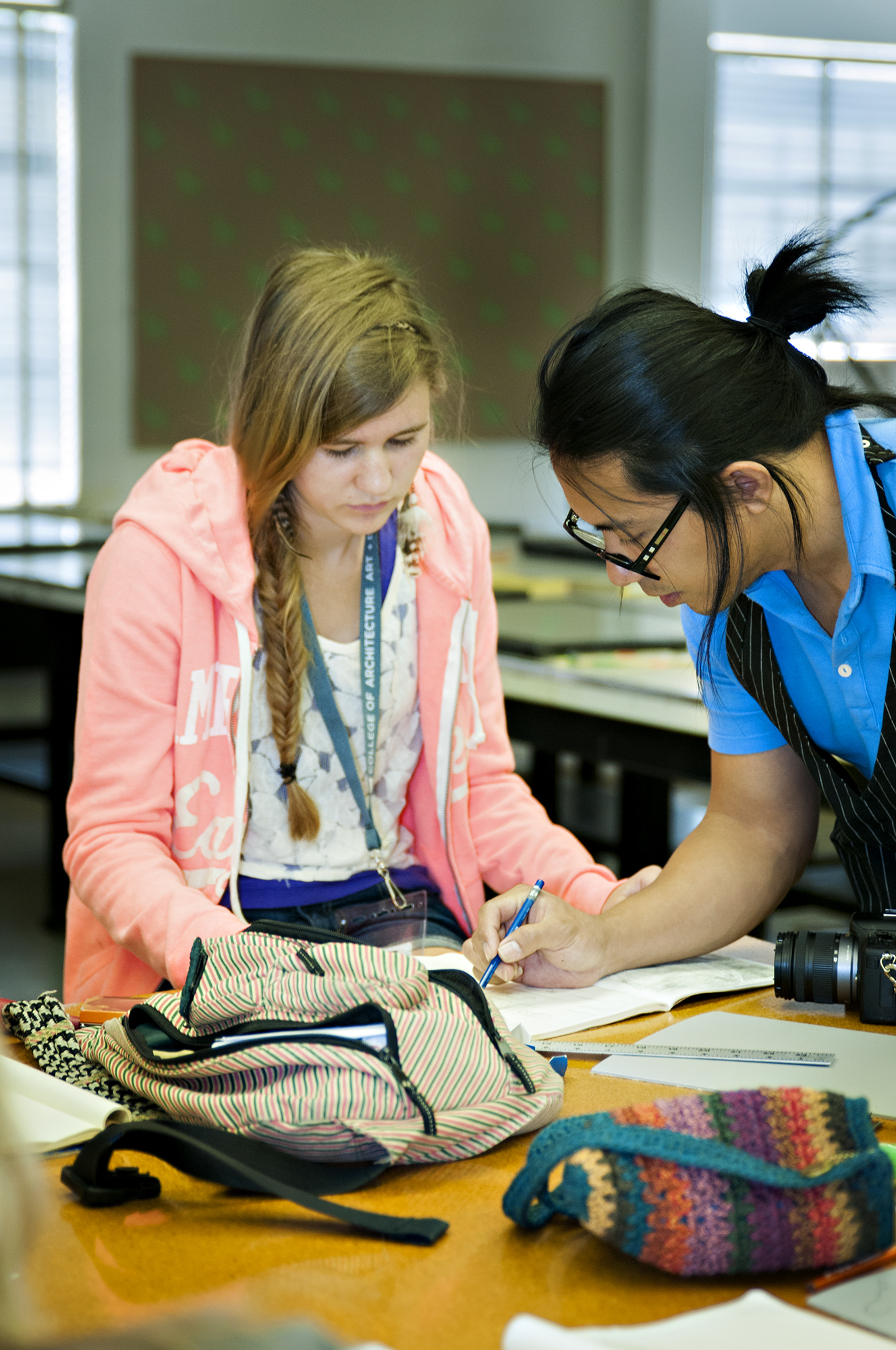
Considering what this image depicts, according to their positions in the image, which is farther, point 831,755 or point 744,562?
point 831,755

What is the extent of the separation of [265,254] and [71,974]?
4.76 m

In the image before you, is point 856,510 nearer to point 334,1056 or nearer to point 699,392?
point 699,392

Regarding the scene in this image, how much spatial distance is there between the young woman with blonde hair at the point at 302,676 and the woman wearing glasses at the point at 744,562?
0.15 metres

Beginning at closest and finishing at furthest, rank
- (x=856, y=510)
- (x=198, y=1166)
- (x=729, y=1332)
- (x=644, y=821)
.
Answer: (x=729, y=1332) → (x=198, y=1166) → (x=856, y=510) → (x=644, y=821)

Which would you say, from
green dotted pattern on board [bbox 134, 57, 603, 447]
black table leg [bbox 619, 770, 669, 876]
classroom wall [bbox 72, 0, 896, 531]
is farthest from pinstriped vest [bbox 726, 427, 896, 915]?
green dotted pattern on board [bbox 134, 57, 603, 447]

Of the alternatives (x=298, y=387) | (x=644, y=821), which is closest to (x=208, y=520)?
(x=298, y=387)

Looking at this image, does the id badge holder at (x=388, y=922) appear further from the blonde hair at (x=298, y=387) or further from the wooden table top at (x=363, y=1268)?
the wooden table top at (x=363, y=1268)

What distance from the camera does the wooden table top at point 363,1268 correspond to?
73cm

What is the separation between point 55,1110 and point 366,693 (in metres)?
0.79

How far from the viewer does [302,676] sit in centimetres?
162

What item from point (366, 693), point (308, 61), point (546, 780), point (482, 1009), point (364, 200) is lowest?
point (546, 780)

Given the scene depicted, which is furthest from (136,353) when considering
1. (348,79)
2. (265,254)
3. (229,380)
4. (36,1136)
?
(36,1136)

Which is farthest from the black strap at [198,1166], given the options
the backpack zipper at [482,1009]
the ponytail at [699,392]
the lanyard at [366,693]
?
the lanyard at [366,693]

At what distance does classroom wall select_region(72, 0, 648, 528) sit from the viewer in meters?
5.66
